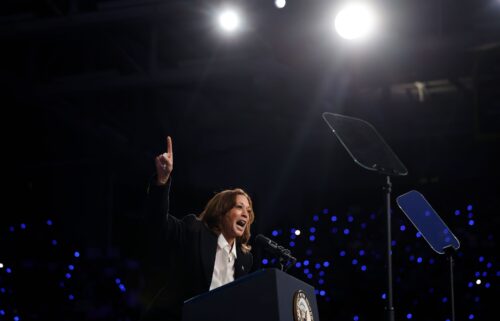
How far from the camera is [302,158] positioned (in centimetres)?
839

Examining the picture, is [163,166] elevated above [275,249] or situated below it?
above

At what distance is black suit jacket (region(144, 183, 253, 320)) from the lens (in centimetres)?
310

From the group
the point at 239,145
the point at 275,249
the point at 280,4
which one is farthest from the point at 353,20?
the point at 239,145

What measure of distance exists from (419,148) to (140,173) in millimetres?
3059

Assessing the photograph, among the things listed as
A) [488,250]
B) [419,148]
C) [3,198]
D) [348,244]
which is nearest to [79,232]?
[3,198]

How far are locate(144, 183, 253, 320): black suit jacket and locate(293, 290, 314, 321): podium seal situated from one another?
0.62 meters

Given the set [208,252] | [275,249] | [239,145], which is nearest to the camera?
[275,249]

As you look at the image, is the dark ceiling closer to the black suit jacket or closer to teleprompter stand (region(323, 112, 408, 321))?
teleprompter stand (region(323, 112, 408, 321))

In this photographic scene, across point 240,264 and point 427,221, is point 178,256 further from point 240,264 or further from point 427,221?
point 427,221

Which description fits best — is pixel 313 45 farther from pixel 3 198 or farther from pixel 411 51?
pixel 3 198

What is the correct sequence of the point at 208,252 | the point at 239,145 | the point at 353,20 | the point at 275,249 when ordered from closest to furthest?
1. the point at 275,249
2. the point at 208,252
3. the point at 353,20
4. the point at 239,145

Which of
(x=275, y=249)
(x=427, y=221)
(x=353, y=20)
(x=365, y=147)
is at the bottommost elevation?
(x=275, y=249)

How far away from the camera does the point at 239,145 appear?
28.3 feet

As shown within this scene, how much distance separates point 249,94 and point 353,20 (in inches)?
92.9
